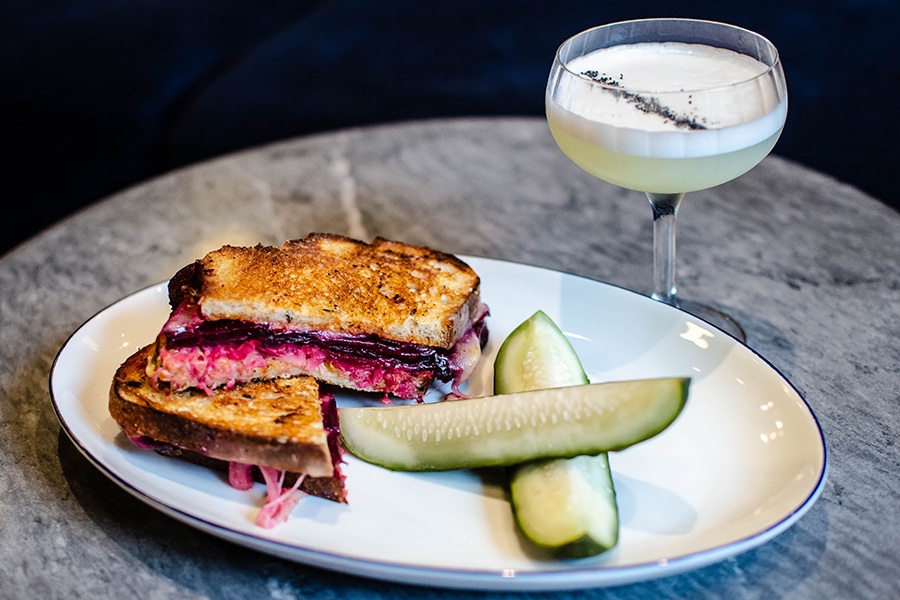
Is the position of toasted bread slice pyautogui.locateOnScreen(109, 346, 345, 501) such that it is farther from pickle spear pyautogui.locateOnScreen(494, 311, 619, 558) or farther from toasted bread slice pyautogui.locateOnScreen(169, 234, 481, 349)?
pickle spear pyautogui.locateOnScreen(494, 311, 619, 558)

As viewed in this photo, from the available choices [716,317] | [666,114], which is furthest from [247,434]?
[716,317]

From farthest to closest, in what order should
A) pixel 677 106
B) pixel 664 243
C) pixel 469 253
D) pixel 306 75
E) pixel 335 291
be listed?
pixel 306 75, pixel 469 253, pixel 664 243, pixel 335 291, pixel 677 106

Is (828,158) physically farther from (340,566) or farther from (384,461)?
(340,566)

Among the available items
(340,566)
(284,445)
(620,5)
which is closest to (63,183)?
(620,5)

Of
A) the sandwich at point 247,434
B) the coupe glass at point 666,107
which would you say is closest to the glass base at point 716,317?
the coupe glass at point 666,107

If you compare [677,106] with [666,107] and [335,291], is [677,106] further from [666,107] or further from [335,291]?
[335,291]

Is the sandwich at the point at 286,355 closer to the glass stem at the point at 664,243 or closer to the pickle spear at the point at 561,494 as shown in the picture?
the pickle spear at the point at 561,494
